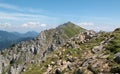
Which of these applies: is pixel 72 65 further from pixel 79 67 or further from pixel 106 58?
pixel 106 58

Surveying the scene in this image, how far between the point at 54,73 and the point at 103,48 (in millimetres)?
8466

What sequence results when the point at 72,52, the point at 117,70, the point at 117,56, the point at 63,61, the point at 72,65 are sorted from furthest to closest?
the point at 72,52 → the point at 63,61 → the point at 72,65 → the point at 117,56 → the point at 117,70

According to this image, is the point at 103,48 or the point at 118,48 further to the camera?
the point at 103,48

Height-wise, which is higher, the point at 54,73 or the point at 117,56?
the point at 117,56

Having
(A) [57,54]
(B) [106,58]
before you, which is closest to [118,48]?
(B) [106,58]

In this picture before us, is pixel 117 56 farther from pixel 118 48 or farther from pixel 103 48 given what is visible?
pixel 103 48

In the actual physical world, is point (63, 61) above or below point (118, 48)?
below

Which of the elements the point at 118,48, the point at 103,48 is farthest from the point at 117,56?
the point at 103,48

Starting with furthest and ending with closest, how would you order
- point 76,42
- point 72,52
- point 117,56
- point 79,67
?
point 76,42, point 72,52, point 79,67, point 117,56

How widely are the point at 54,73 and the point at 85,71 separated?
6.40 metres

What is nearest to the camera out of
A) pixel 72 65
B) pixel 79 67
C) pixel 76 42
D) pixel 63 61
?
pixel 79 67

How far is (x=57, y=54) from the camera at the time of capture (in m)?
46.9

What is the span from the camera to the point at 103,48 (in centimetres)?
4012

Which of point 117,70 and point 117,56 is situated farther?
point 117,56
